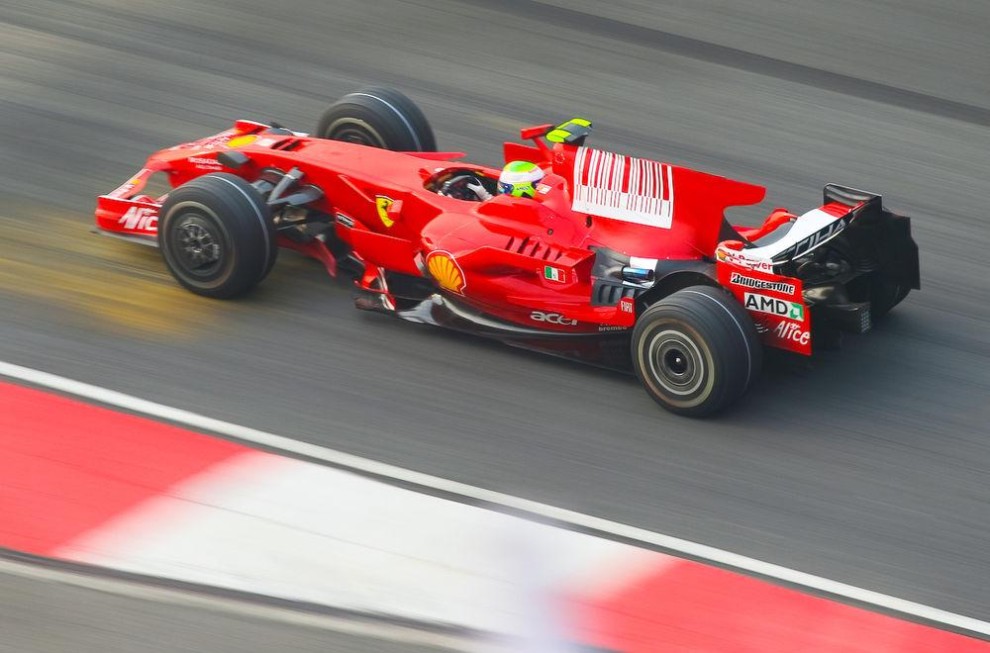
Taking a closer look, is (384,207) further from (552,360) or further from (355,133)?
(552,360)

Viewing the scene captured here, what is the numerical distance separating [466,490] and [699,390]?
4.30 feet

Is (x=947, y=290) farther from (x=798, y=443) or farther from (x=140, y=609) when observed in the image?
(x=140, y=609)

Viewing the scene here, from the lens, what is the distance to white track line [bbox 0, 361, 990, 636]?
19.5 feet

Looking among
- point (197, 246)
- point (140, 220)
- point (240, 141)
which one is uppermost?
point (240, 141)

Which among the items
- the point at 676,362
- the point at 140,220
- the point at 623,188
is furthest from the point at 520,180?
the point at 140,220

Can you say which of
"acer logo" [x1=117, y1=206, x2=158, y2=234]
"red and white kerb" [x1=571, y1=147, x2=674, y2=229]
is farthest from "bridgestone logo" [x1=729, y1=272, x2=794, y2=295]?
"acer logo" [x1=117, y1=206, x2=158, y2=234]

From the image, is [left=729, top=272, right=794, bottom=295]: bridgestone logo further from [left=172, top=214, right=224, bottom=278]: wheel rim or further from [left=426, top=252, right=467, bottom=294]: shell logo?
[left=172, top=214, right=224, bottom=278]: wheel rim

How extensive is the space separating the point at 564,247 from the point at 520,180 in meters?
0.49

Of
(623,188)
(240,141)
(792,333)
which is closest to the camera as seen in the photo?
(792,333)

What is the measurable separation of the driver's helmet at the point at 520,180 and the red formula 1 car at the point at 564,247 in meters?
0.08

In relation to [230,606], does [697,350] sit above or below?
above

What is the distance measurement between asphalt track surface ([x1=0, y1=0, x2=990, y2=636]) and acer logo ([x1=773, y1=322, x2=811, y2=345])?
0.40 metres

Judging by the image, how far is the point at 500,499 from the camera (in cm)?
648

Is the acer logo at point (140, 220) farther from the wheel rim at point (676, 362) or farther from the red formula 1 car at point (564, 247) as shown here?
the wheel rim at point (676, 362)
